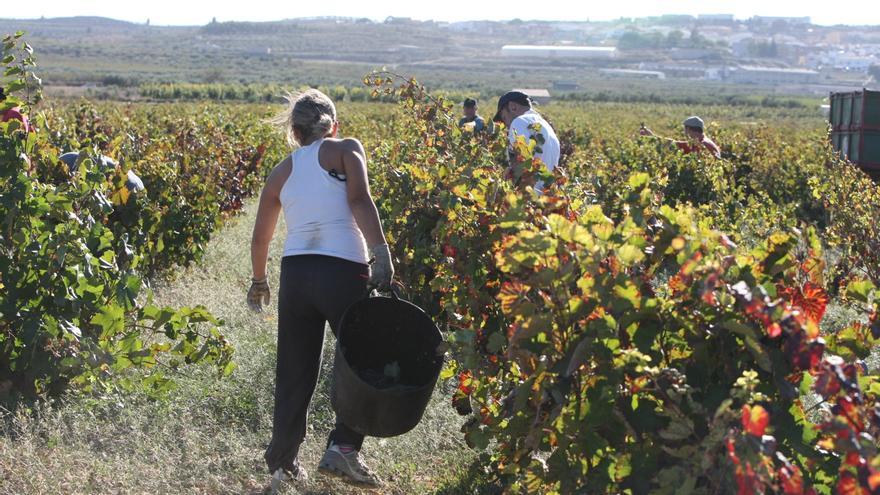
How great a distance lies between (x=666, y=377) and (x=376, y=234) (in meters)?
1.86

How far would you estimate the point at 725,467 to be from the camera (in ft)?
7.78

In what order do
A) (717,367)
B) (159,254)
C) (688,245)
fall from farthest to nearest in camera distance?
(159,254), (717,367), (688,245)

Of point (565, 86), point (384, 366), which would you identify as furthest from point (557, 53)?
point (384, 366)

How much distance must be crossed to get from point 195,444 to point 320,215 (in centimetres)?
122

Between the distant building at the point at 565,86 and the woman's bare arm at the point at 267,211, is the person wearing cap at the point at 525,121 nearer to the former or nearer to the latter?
the woman's bare arm at the point at 267,211

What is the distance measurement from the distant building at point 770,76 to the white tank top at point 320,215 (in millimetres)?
152337

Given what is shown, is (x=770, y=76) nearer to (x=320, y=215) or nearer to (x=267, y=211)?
(x=267, y=211)

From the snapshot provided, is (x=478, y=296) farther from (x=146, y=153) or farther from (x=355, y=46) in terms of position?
(x=355, y=46)

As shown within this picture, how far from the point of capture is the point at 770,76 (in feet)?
520

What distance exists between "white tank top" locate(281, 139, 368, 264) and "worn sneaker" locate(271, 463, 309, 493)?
85 centimetres

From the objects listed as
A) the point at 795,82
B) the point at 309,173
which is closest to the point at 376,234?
the point at 309,173

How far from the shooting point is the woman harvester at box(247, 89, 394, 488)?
4344 millimetres

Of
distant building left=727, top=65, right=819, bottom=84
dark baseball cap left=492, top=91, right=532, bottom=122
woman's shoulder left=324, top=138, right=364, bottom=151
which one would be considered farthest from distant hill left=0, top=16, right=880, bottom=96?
woman's shoulder left=324, top=138, right=364, bottom=151

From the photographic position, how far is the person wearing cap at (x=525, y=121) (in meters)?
6.31
